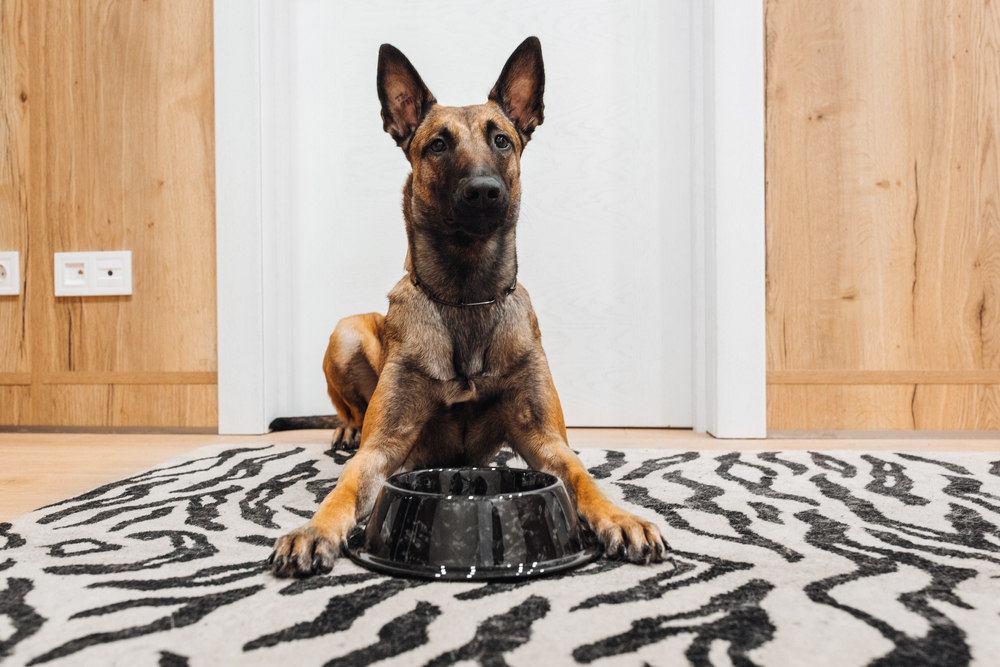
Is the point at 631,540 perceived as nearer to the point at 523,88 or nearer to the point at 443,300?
the point at 443,300

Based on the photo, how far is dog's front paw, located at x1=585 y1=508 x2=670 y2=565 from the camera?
1124 mm

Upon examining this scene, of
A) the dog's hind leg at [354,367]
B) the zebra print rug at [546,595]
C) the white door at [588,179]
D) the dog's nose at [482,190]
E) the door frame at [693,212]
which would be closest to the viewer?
the zebra print rug at [546,595]

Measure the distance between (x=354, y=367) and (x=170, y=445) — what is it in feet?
2.74

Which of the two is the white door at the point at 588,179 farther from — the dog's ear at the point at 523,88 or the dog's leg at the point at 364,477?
the dog's leg at the point at 364,477

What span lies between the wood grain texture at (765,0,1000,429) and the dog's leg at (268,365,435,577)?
161 centimetres

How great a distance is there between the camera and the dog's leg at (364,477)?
3.57 ft

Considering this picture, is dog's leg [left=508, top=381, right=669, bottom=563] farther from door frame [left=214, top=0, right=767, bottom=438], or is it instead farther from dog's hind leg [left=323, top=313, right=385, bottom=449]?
door frame [left=214, top=0, right=767, bottom=438]

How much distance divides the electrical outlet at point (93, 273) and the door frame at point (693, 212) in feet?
1.40

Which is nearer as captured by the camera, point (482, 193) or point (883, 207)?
point (482, 193)

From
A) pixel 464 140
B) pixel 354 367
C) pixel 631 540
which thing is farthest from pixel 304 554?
pixel 354 367

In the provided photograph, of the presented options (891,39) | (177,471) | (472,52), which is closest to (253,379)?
(177,471)

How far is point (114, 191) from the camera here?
2.77m

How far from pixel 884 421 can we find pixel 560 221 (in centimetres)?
145

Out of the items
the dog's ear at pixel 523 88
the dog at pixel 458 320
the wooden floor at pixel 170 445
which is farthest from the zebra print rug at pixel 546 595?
the dog's ear at pixel 523 88
